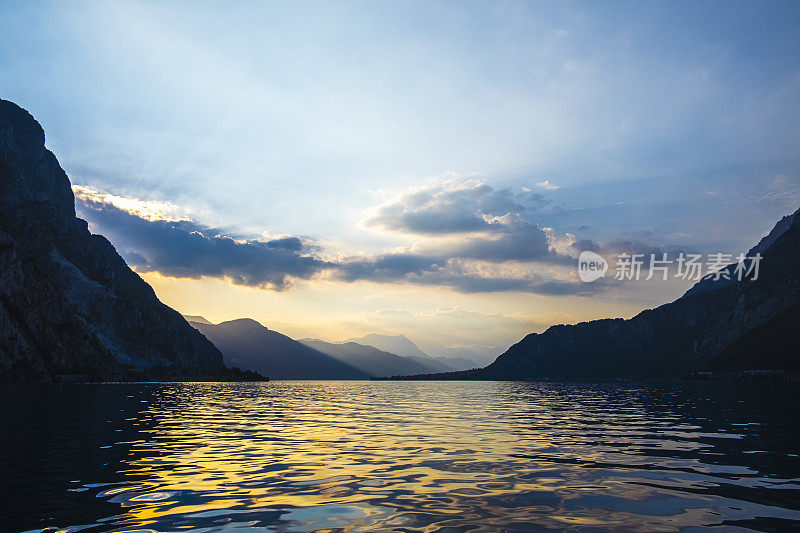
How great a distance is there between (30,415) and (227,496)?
132 ft

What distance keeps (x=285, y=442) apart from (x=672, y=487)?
68.9 ft

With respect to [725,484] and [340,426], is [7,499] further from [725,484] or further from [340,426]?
[340,426]

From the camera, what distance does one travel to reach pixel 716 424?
41.7 m

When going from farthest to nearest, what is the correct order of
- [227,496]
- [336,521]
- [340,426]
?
1. [340,426]
2. [227,496]
3. [336,521]

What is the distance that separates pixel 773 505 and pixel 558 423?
29.0 m

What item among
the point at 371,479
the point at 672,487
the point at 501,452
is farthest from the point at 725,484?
the point at 371,479

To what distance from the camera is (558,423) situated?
142 feet

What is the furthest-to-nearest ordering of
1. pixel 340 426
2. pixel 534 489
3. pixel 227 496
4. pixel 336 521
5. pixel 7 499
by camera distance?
1. pixel 340 426
2. pixel 534 489
3. pixel 227 496
4. pixel 7 499
5. pixel 336 521

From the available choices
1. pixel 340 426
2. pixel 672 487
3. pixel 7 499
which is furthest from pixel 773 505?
pixel 340 426

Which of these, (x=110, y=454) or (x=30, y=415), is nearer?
(x=110, y=454)

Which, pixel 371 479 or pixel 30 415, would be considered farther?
pixel 30 415

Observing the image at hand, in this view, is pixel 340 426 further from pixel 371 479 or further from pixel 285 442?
pixel 371 479

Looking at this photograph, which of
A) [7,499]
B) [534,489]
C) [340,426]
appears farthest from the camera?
[340,426]

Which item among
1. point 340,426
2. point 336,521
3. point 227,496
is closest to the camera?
point 336,521
